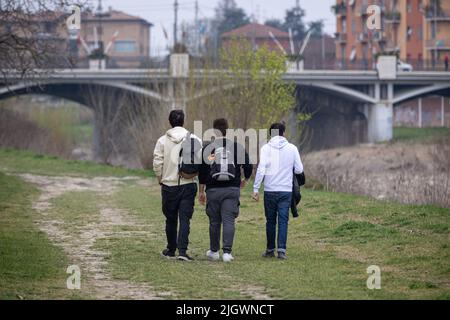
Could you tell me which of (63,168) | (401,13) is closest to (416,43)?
(401,13)

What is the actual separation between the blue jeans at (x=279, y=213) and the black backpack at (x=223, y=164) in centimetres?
72

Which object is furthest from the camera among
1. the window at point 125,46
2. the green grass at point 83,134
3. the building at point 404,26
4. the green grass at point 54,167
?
the window at point 125,46

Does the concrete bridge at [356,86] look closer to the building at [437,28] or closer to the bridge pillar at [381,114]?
the bridge pillar at [381,114]

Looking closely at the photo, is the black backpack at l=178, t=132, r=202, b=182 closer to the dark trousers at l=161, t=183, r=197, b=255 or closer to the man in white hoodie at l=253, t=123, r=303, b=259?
the dark trousers at l=161, t=183, r=197, b=255

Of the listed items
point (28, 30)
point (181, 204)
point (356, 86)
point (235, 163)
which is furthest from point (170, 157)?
point (356, 86)

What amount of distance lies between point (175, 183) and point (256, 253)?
5.79 ft

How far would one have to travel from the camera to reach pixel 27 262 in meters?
14.5

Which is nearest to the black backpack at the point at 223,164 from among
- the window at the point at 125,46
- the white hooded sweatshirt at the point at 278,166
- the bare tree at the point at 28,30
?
the white hooded sweatshirt at the point at 278,166

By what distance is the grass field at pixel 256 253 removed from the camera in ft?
40.9

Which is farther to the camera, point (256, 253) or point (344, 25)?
point (344, 25)

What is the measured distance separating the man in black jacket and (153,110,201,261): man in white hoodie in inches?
9.8

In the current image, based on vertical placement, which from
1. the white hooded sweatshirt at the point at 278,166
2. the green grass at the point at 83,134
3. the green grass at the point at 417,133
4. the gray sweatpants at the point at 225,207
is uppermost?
the white hooded sweatshirt at the point at 278,166

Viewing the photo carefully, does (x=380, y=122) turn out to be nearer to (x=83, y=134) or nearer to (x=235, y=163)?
(x=83, y=134)
